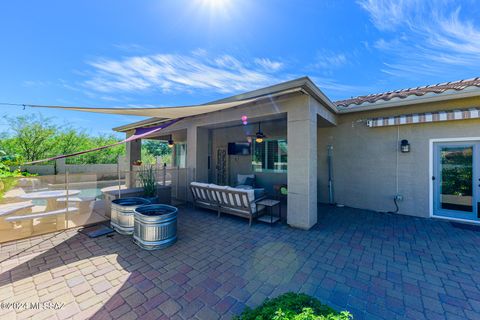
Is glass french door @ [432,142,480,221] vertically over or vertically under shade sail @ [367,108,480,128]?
under

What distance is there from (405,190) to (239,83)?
7413 millimetres

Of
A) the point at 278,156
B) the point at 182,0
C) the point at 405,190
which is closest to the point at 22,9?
the point at 182,0

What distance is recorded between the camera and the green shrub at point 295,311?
1.42 m

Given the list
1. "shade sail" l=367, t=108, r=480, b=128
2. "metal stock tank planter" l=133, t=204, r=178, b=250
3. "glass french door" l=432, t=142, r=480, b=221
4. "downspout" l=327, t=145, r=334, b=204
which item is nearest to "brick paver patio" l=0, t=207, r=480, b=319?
"metal stock tank planter" l=133, t=204, r=178, b=250

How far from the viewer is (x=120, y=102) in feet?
51.1

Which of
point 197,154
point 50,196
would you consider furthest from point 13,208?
point 197,154

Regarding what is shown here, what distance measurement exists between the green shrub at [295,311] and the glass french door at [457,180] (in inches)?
249

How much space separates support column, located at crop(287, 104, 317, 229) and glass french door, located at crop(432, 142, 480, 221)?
12.9ft

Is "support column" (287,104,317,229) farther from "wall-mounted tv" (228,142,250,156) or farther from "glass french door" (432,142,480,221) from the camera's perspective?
"wall-mounted tv" (228,142,250,156)

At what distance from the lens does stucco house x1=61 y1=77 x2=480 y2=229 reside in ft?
15.4

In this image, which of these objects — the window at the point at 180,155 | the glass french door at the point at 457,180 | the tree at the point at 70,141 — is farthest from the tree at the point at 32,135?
the glass french door at the point at 457,180

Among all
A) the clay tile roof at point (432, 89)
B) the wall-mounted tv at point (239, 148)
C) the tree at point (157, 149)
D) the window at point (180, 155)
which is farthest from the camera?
the tree at point (157, 149)

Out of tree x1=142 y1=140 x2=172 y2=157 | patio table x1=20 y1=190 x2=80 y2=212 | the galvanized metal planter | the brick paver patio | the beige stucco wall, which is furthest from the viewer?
tree x1=142 y1=140 x2=172 y2=157

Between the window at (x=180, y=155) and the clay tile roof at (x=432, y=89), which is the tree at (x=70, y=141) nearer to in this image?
the window at (x=180, y=155)
